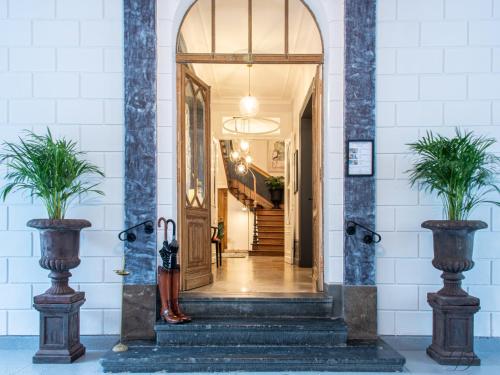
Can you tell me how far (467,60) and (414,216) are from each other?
5.27ft

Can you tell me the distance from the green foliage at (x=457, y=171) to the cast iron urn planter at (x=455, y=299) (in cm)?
20

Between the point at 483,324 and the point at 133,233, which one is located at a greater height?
the point at 133,233

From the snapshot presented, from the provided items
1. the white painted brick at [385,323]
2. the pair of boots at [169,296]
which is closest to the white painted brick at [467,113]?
the white painted brick at [385,323]

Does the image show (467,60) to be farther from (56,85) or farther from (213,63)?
(56,85)

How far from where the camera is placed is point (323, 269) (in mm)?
4152

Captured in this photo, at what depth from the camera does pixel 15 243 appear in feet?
13.1

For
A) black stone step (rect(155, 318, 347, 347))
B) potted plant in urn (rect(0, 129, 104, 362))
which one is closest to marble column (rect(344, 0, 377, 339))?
black stone step (rect(155, 318, 347, 347))

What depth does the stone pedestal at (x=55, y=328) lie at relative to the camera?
349cm

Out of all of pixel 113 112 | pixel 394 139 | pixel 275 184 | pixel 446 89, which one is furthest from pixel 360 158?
pixel 275 184

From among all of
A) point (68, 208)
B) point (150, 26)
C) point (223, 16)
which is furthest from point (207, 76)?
point (68, 208)

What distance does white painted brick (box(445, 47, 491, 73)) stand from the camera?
13.1ft

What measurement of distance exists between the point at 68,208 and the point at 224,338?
1.93 meters

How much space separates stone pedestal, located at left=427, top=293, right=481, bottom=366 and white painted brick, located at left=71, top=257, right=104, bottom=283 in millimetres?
3108

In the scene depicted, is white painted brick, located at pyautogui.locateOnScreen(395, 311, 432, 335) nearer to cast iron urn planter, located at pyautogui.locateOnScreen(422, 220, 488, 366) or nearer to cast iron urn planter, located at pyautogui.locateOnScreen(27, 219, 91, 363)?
cast iron urn planter, located at pyautogui.locateOnScreen(422, 220, 488, 366)
